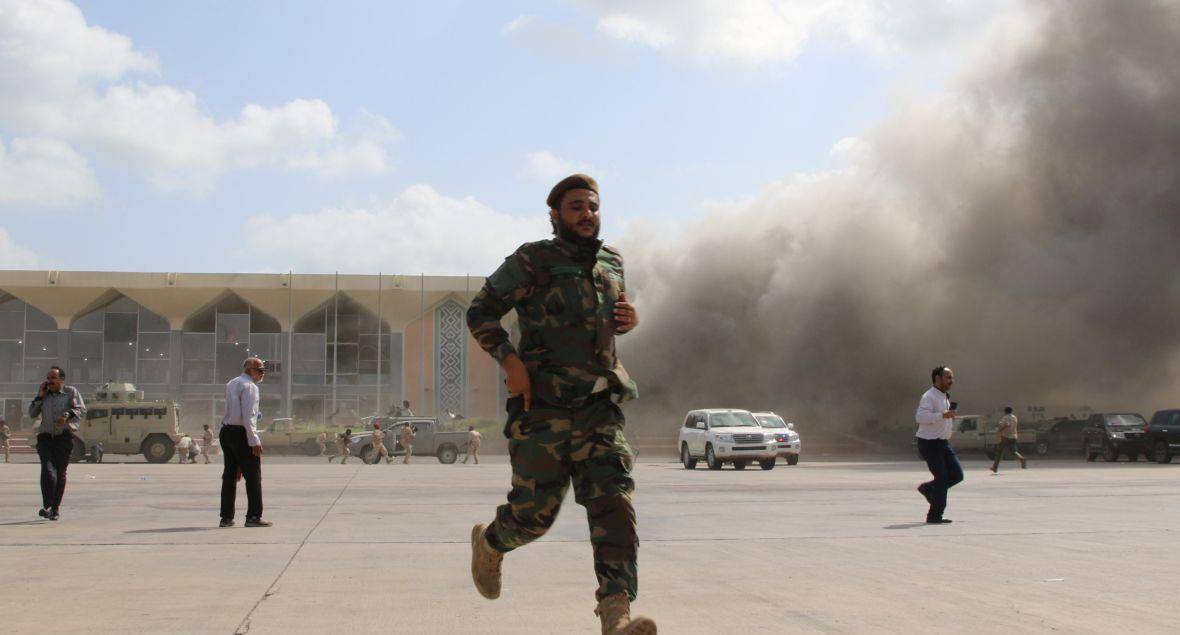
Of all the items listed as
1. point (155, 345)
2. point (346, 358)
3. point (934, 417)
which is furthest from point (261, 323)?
point (934, 417)

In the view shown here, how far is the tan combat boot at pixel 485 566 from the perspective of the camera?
3.91m

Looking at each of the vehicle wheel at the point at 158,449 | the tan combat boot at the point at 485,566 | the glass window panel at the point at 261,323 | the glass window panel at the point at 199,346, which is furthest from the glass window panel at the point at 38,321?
the tan combat boot at the point at 485,566

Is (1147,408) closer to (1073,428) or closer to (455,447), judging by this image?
(1073,428)

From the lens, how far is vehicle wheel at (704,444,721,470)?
22.6m

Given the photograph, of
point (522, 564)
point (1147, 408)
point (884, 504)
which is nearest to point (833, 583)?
point (522, 564)

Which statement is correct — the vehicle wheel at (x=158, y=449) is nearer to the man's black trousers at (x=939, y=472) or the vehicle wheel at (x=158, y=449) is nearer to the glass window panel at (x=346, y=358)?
the glass window panel at (x=346, y=358)

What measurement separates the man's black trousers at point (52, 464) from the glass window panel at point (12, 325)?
44716mm

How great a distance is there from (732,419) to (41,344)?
3780cm

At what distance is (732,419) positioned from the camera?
23391 mm

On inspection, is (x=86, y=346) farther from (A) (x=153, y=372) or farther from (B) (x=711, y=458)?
(B) (x=711, y=458)

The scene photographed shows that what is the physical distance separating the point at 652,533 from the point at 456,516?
2.39 m

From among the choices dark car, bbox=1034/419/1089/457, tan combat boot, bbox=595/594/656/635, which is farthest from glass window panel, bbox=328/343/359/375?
tan combat boot, bbox=595/594/656/635

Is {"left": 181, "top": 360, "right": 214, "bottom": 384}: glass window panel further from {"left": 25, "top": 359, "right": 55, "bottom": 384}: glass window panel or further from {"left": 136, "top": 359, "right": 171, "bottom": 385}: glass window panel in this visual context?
{"left": 25, "top": 359, "right": 55, "bottom": 384}: glass window panel

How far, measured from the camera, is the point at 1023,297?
36.8 metres
